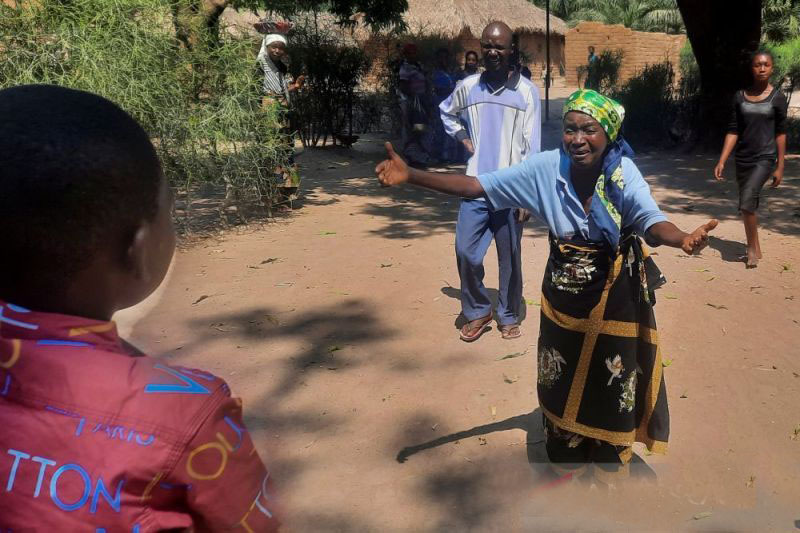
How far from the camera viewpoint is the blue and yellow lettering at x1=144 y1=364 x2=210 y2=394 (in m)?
0.96

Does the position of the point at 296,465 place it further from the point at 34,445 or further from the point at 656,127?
the point at 656,127

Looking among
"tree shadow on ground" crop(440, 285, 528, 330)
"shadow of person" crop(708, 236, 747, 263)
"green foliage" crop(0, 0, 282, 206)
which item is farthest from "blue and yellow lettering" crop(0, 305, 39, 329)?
"shadow of person" crop(708, 236, 747, 263)

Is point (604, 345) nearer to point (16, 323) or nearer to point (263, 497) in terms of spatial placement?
point (263, 497)

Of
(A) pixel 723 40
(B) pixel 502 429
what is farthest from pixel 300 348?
(A) pixel 723 40

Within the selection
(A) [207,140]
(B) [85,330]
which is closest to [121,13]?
(A) [207,140]

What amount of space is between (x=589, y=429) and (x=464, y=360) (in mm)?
1645

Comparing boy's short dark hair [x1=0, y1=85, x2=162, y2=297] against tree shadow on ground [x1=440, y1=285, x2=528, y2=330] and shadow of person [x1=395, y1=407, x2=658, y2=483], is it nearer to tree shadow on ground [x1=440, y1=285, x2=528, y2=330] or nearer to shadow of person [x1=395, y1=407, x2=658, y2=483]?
shadow of person [x1=395, y1=407, x2=658, y2=483]

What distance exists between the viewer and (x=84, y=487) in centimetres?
94

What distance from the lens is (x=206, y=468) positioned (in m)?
0.97

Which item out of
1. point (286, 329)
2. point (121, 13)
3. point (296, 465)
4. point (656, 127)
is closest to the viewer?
point (296, 465)

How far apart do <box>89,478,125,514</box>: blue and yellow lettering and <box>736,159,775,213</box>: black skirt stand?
21.4ft

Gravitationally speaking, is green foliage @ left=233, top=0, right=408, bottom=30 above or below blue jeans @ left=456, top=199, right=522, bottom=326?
above

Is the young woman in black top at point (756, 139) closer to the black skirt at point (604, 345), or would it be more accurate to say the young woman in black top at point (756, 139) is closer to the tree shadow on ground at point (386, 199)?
the tree shadow on ground at point (386, 199)

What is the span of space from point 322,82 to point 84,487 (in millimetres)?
12896
